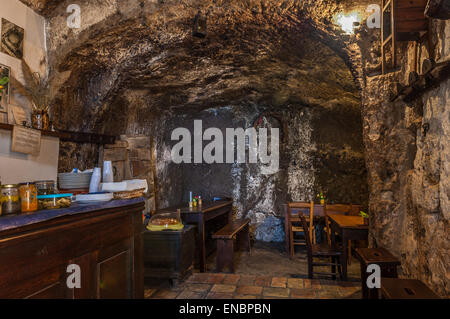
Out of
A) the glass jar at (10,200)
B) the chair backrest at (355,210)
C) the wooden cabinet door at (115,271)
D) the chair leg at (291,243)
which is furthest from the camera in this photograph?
the chair leg at (291,243)

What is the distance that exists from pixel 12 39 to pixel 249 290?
3.84 metres

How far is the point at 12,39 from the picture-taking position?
3.39m

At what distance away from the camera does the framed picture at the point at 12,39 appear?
3278mm

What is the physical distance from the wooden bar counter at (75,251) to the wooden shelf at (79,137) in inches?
66.4

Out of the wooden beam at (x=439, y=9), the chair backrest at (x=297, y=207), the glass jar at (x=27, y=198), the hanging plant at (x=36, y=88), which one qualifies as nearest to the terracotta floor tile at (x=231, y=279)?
the chair backrest at (x=297, y=207)

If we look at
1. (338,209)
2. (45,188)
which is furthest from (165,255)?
(338,209)

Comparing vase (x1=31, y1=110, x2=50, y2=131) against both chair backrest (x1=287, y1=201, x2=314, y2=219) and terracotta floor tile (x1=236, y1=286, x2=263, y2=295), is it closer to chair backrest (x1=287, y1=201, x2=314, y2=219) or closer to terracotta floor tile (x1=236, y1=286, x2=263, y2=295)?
terracotta floor tile (x1=236, y1=286, x2=263, y2=295)

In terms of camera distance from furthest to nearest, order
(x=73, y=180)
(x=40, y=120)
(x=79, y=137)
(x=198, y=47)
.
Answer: (x=198, y=47) < (x=79, y=137) < (x=40, y=120) < (x=73, y=180)

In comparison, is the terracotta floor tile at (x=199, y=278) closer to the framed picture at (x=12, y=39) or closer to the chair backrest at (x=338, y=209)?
the chair backrest at (x=338, y=209)

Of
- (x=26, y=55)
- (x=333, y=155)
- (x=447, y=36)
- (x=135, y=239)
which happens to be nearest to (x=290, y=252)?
(x=333, y=155)

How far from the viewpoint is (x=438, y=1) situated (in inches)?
78.5

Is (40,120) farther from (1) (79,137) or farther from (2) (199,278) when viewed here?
(2) (199,278)

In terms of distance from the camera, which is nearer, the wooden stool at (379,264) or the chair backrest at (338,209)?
the wooden stool at (379,264)
